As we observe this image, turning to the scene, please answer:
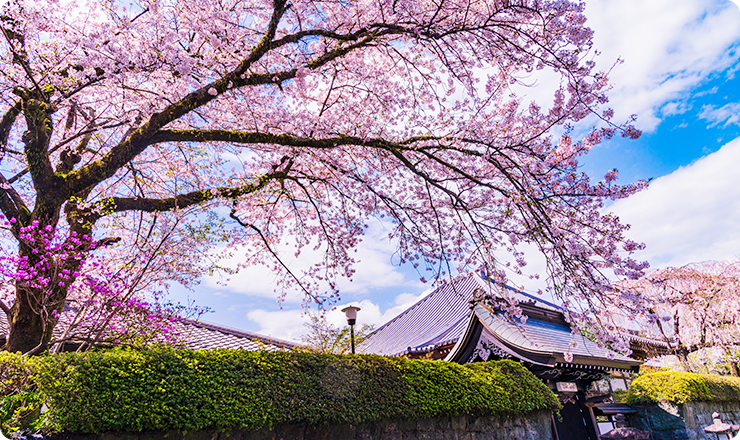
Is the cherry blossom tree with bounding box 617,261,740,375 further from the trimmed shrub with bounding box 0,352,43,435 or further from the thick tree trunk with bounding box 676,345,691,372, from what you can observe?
the trimmed shrub with bounding box 0,352,43,435

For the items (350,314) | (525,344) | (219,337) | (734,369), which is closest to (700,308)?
(734,369)

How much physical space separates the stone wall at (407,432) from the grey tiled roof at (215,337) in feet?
13.1

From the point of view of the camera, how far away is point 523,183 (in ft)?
15.3

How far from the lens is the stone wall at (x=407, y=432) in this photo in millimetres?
3982

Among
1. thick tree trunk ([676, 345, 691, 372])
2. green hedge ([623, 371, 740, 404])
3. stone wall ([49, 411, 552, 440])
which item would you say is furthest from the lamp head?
thick tree trunk ([676, 345, 691, 372])

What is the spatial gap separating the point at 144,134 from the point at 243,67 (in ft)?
5.79

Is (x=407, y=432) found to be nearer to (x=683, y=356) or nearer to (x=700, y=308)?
(x=700, y=308)

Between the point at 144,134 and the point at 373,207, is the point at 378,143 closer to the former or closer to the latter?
the point at 373,207

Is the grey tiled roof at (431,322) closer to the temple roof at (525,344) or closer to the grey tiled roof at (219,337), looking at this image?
the temple roof at (525,344)

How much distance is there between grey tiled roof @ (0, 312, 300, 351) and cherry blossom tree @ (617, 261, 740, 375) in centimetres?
1341

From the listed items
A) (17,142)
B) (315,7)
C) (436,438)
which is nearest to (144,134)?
(315,7)

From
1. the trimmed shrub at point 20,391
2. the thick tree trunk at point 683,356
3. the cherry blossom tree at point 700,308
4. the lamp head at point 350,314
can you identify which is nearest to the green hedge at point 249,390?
the trimmed shrub at point 20,391

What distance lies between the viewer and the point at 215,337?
10.7 meters

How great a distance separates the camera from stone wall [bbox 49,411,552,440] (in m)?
3.98
